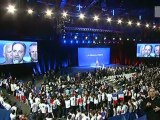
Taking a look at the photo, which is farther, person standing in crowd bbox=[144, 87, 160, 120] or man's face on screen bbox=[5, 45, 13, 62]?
man's face on screen bbox=[5, 45, 13, 62]

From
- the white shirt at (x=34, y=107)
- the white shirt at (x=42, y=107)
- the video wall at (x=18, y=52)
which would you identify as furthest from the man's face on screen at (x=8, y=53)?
the white shirt at (x=42, y=107)

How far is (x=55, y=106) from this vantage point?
1806 cm

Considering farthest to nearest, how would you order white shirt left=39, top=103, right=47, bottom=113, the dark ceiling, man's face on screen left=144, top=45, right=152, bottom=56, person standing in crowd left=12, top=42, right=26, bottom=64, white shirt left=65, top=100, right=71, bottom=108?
man's face on screen left=144, top=45, right=152, bottom=56 → person standing in crowd left=12, top=42, right=26, bottom=64 → the dark ceiling → white shirt left=65, top=100, right=71, bottom=108 → white shirt left=39, top=103, right=47, bottom=113

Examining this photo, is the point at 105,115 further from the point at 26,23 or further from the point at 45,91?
the point at 26,23

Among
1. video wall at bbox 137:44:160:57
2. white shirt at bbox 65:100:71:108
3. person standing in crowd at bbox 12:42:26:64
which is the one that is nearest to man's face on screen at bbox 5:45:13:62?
person standing in crowd at bbox 12:42:26:64

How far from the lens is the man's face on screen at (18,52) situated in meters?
28.6

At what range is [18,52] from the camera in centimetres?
2892

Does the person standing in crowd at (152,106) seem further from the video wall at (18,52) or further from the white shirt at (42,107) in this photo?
the video wall at (18,52)

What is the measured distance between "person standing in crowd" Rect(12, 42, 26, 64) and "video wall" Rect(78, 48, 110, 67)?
1417 cm

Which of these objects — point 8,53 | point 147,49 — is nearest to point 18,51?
point 8,53

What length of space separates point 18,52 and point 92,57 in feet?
55.8

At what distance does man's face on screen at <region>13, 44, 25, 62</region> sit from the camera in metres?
28.6

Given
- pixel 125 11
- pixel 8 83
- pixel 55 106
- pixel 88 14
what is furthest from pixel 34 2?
pixel 125 11

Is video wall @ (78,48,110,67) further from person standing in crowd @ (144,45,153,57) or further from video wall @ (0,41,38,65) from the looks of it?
video wall @ (0,41,38,65)
